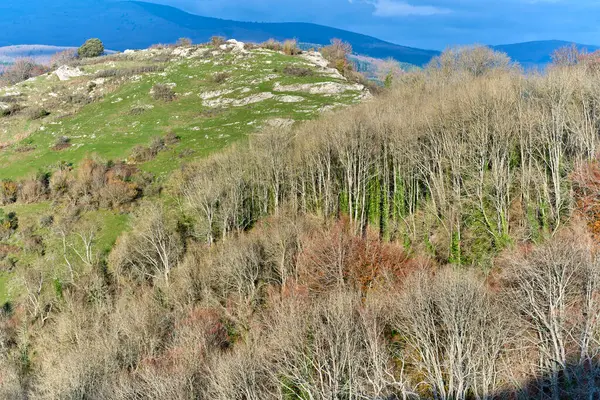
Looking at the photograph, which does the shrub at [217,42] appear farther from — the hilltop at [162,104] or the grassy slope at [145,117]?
the grassy slope at [145,117]

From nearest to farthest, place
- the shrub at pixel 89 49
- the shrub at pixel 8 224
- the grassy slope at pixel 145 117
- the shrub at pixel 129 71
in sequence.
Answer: the shrub at pixel 8 224
the grassy slope at pixel 145 117
the shrub at pixel 129 71
the shrub at pixel 89 49

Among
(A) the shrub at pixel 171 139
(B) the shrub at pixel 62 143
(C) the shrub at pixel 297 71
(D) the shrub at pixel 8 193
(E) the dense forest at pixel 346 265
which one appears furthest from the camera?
(C) the shrub at pixel 297 71

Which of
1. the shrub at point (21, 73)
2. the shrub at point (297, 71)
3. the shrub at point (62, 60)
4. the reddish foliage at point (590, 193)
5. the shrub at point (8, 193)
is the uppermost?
the shrub at point (62, 60)

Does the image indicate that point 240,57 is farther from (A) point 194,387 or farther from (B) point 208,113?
(A) point 194,387

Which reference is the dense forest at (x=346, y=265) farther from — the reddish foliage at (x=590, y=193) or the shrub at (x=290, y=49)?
the shrub at (x=290, y=49)

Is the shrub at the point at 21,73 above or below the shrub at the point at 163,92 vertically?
above

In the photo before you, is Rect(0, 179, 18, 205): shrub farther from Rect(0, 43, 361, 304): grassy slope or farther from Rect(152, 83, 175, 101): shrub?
Rect(152, 83, 175, 101): shrub

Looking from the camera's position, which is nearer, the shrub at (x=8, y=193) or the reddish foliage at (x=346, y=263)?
the reddish foliage at (x=346, y=263)

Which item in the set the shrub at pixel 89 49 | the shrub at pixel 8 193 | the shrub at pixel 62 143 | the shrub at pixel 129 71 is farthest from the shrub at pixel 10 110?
the shrub at pixel 89 49
